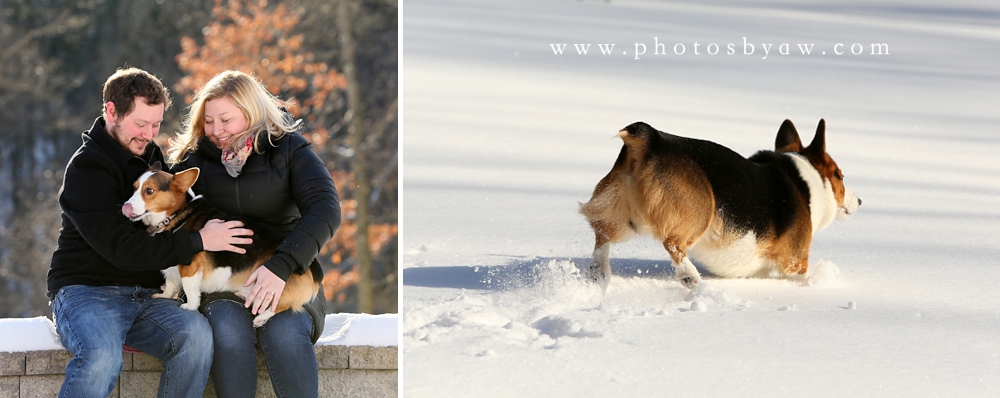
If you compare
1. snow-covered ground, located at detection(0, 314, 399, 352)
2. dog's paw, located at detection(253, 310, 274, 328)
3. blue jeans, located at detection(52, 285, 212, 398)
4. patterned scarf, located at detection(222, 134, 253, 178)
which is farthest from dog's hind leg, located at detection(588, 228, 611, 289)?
blue jeans, located at detection(52, 285, 212, 398)

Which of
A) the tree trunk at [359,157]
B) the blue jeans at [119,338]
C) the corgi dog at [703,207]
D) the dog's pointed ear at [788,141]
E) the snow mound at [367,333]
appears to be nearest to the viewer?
the blue jeans at [119,338]

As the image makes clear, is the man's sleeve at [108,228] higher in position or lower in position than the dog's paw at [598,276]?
higher

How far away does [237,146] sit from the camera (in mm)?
3395

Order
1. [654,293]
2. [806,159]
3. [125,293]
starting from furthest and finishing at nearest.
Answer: [806,159] < [654,293] < [125,293]

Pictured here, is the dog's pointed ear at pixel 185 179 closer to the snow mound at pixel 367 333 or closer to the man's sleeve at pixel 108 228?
the man's sleeve at pixel 108 228

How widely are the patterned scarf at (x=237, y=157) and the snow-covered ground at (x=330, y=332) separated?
75 centimetres

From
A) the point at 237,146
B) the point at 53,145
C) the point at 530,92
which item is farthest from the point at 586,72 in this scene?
the point at 53,145

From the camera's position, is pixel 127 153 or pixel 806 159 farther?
Result: pixel 806 159

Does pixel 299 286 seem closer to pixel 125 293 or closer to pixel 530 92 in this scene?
pixel 125 293

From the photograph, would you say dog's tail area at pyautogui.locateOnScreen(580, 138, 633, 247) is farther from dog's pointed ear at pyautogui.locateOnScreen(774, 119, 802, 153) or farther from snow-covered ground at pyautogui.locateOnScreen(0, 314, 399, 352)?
dog's pointed ear at pyautogui.locateOnScreen(774, 119, 802, 153)

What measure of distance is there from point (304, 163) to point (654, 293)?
1.62 metres

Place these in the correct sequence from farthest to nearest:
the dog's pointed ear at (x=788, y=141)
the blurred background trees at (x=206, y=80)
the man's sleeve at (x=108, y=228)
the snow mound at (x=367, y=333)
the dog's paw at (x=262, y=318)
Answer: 1. the blurred background trees at (x=206, y=80)
2. the dog's pointed ear at (x=788, y=141)
3. the snow mound at (x=367, y=333)
4. the dog's paw at (x=262, y=318)
5. the man's sleeve at (x=108, y=228)

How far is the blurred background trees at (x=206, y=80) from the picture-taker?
1338 cm

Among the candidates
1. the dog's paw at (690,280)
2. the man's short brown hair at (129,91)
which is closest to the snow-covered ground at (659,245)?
the dog's paw at (690,280)
